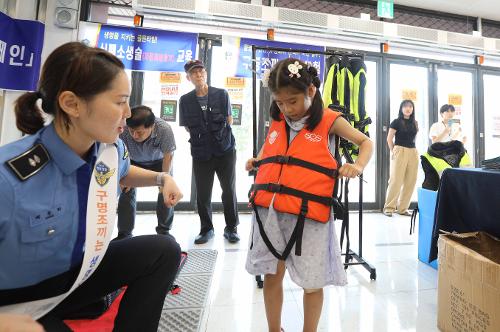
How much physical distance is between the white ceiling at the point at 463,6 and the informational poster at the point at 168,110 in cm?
358

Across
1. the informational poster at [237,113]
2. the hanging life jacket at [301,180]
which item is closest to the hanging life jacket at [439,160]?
the hanging life jacket at [301,180]

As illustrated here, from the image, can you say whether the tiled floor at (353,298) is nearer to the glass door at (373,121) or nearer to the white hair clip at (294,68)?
the white hair clip at (294,68)

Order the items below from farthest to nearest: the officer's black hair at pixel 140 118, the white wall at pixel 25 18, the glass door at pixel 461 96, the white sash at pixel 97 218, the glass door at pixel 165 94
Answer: the glass door at pixel 461 96 < the glass door at pixel 165 94 < the white wall at pixel 25 18 < the officer's black hair at pixel 140 118 < the white sash at pixel 97 218

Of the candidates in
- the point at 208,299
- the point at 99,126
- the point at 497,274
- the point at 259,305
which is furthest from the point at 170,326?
the point at 497,274

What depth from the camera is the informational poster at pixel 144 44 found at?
339 centimetres

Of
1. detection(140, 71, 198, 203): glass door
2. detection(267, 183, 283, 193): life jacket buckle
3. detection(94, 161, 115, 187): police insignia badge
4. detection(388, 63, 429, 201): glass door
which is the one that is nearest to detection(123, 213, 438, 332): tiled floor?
detection(267, 183, 283, 193): life jacket buckle

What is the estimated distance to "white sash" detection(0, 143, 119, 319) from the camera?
0.69 m

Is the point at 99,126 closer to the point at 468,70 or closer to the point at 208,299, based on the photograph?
the point at 208,299

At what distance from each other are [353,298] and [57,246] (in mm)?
1551

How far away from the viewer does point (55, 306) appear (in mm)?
730

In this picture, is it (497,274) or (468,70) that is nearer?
(497,274)

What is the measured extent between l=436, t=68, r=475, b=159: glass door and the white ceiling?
34.6 inches

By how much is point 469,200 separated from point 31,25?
4.08 metres

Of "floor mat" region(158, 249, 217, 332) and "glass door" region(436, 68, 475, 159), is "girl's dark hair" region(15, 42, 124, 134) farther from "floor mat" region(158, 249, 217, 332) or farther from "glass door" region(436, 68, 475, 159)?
"glass door" region(436, 68, 475, 159)
